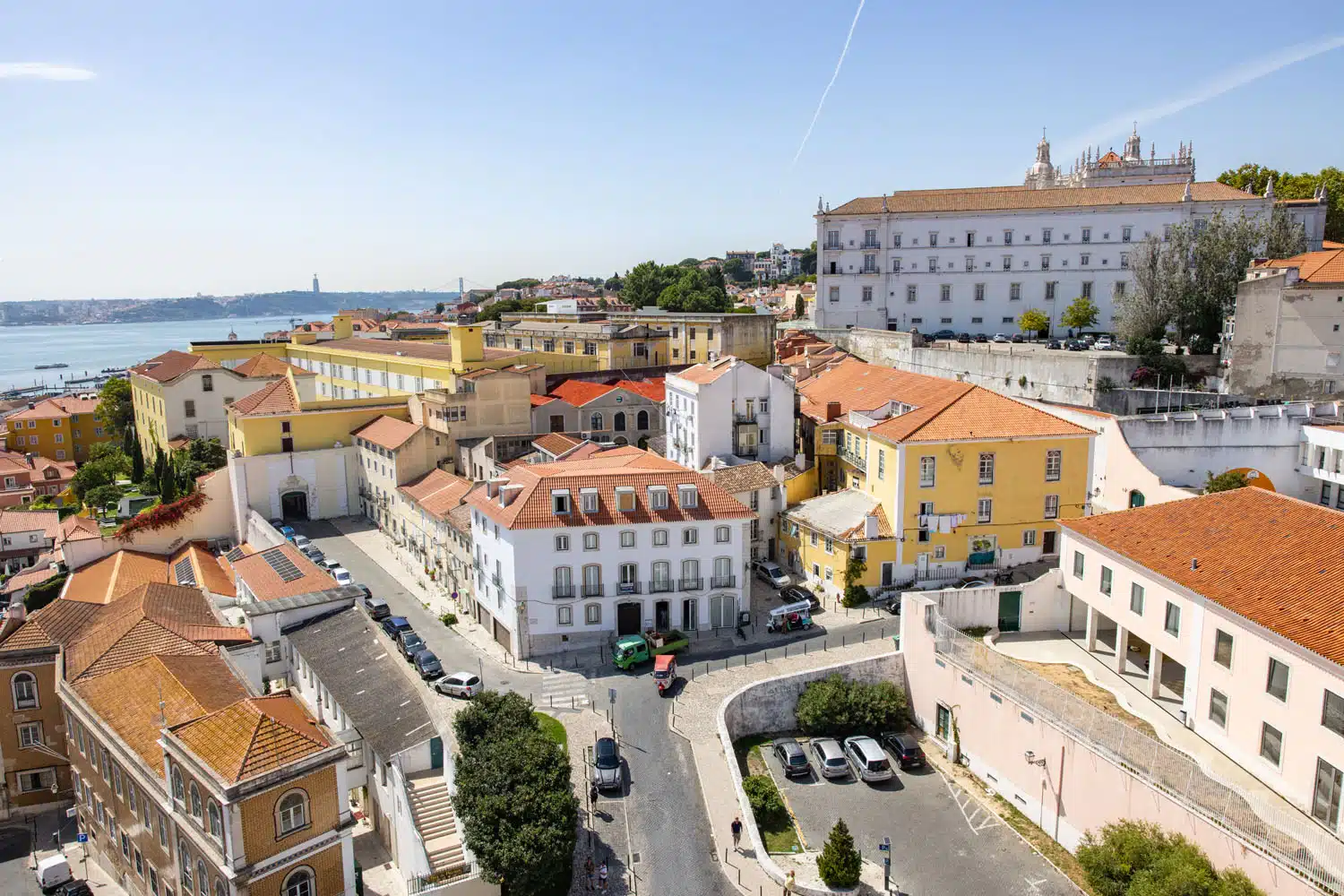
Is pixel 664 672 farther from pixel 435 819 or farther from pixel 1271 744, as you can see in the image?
pixel 1271 744

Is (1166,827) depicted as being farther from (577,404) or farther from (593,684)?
(577,404)

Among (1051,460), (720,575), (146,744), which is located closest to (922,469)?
(1051,460)

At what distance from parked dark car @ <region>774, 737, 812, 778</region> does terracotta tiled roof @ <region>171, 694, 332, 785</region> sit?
41.1 feet

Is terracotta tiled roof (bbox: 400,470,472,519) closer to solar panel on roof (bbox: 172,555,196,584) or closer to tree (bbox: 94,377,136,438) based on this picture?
solar panel on roof (bbox: 172,555,196,584)

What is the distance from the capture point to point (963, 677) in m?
26.7

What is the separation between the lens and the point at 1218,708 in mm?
22109

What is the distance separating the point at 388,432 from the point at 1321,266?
45.6 m

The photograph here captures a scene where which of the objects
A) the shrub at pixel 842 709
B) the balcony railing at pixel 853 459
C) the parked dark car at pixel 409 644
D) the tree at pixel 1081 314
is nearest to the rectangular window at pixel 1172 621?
the shrub at pixel 842 709

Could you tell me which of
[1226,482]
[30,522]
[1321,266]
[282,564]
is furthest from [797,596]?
[30,522]

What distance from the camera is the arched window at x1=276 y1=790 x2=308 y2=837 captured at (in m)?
19.4

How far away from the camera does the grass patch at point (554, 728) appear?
25.5 m

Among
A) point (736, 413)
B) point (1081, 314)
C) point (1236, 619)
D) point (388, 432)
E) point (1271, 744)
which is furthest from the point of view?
point (1081, 314)

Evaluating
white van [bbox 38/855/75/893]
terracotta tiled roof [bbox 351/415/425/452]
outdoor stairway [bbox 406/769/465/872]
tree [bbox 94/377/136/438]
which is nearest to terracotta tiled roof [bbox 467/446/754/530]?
outdoor stairway [bbox 406/769/465/872]

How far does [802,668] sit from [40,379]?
208 metres
